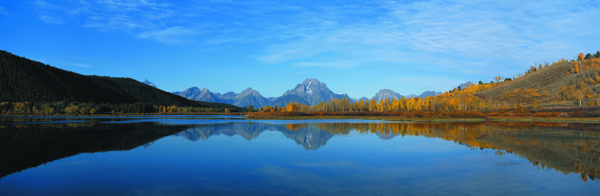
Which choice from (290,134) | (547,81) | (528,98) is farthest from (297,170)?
(547,81)

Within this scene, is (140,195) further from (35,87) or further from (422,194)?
(35,87)

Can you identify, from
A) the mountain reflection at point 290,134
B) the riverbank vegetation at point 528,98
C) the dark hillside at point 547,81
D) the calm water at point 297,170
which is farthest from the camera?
the dark hillside at point 547,81

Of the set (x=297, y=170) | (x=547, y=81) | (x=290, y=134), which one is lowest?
(x=297, y=170)

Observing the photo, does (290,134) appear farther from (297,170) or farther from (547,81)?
(547,81)

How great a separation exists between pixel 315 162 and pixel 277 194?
779 centimetres

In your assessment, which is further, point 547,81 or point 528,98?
point 547,81

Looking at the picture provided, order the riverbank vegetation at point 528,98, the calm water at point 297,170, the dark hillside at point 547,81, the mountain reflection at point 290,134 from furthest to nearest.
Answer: the dark hillside at point 547,81, the riverbank vegetation at point 528,98, the mountain reflection at point 290,134, the calm water at point 297,170

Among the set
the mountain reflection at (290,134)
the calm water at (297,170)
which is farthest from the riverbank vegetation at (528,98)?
the calm water at (297,170)

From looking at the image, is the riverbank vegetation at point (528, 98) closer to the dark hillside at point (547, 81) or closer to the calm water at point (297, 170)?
the dark hillside at point (547, 81)

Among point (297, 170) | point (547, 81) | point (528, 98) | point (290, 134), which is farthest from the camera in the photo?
point (547, 81)

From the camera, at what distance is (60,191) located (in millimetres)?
12953

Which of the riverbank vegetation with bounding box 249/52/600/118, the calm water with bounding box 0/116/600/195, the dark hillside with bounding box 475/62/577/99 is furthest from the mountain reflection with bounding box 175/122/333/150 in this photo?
the dark hillside with bounding box 475/62/577/99

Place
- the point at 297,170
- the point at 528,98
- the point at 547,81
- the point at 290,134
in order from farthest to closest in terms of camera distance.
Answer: the point at 547,81
the point at 528,98
the point at 290,134
the point at 297,170

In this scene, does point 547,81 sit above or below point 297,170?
above
